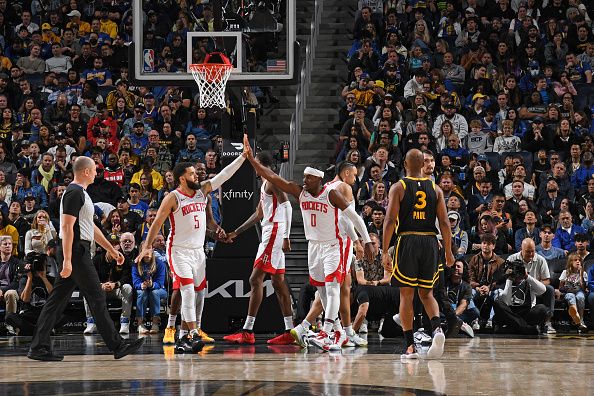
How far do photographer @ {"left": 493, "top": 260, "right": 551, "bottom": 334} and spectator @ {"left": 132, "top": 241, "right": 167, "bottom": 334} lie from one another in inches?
186

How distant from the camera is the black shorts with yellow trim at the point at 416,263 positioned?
10.8 m

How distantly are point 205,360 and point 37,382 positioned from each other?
7.28 feet

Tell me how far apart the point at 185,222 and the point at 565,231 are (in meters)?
6.77

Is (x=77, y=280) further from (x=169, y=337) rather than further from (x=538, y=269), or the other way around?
(x=538, y=269)

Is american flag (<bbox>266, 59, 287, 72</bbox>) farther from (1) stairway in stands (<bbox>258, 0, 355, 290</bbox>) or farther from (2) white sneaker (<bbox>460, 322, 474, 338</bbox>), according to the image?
(2) white sneaker (<bbox>460, 322, 474, 338</bbox>)

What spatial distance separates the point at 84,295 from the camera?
10336mm

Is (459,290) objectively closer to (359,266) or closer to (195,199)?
(359,266)

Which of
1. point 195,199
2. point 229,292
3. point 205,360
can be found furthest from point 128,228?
point 205,360

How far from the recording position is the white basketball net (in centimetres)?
1425

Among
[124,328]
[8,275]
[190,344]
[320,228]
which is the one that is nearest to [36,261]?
[8,275]

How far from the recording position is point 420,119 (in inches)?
739

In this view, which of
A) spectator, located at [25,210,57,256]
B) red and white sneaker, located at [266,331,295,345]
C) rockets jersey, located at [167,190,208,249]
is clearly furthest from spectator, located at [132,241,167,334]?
rockets jersey, located at [167,190,208,249]

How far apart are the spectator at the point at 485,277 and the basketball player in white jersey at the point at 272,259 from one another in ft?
10.8

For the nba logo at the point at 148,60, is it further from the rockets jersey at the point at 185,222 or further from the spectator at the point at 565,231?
the spectator at the point at 565,231
